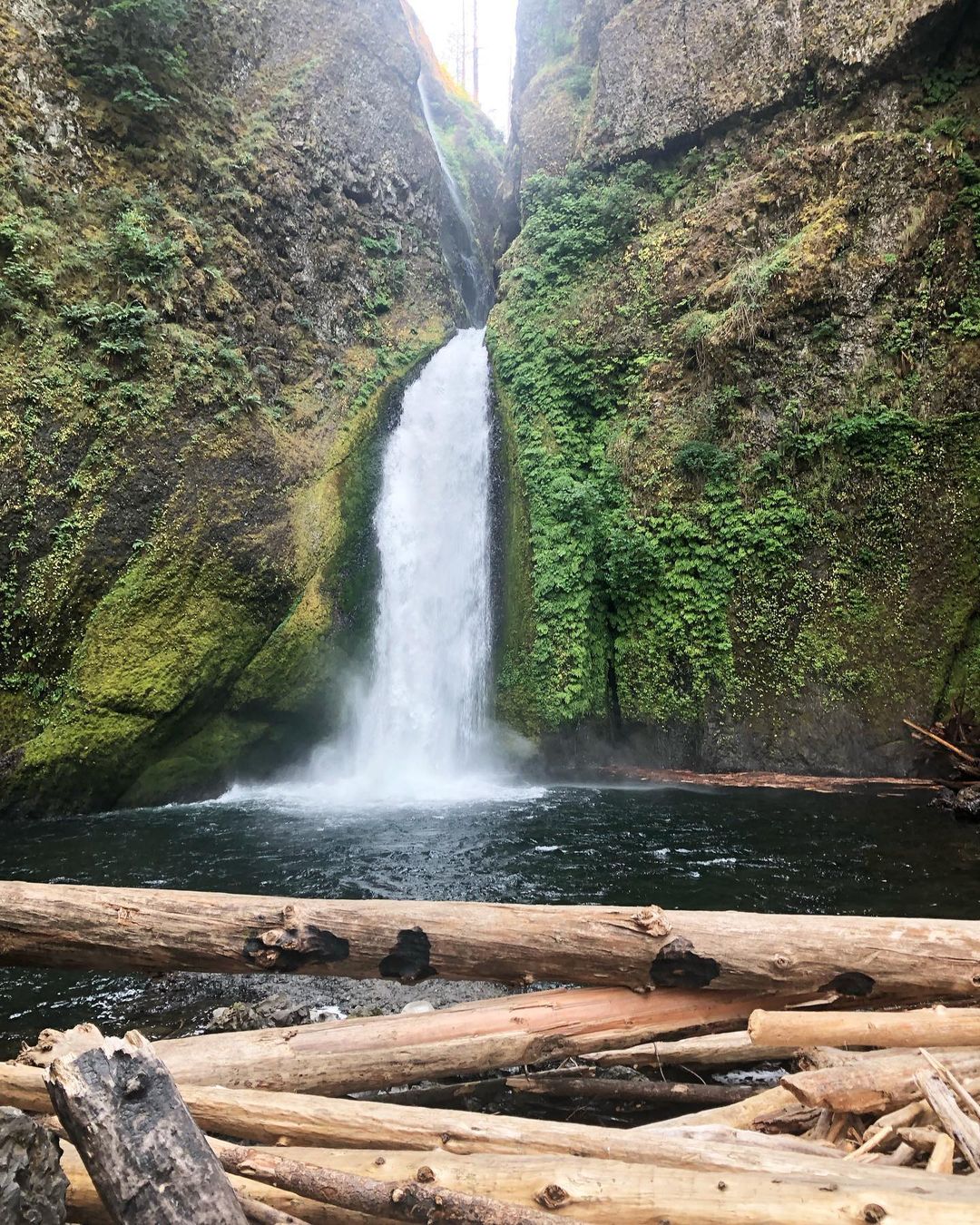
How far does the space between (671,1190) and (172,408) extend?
42.1 ft

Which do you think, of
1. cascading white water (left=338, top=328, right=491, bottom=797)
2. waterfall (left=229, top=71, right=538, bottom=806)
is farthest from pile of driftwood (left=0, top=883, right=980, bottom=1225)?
cascading white water (left=338, top=328, right=491, bottom=797)

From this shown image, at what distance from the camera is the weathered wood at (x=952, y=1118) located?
1.99m

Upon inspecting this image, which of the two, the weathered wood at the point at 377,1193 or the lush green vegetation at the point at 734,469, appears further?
the lush green vegetation at the point at 734,469

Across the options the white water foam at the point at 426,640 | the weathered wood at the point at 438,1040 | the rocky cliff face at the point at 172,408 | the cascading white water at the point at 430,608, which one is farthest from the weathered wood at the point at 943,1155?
the rocky cliff face at the point at 172,408

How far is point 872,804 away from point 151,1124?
32.3ft

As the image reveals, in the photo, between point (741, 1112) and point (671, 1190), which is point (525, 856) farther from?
point (671, 1190)

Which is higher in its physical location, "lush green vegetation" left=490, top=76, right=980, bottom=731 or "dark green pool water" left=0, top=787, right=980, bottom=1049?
"lush green vegetation" left=490, top=76, right=980, bottom=731

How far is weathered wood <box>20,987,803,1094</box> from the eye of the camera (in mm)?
2625

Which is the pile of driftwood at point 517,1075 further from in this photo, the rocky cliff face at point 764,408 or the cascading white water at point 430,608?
the rocky cliff face at point 764,408

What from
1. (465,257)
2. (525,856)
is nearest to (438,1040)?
(525,856)

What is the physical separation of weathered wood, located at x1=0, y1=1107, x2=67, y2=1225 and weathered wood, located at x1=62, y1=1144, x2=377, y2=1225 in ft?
0.69

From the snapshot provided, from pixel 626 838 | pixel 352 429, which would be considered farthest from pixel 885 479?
pixel 352 429

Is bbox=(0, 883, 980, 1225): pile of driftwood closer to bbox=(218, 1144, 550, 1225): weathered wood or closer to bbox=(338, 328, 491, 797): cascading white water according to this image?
bbox=(218, 1144, 550, 1225): weathered wood

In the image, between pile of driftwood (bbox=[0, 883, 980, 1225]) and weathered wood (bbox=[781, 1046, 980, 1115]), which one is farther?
weathered wood (bbox=[781, 1046, 980, 1115])
